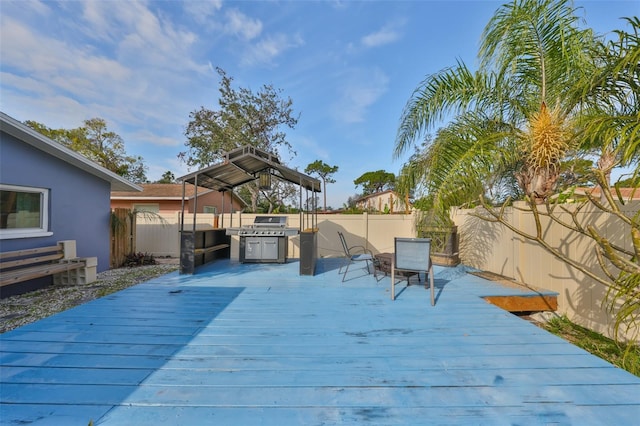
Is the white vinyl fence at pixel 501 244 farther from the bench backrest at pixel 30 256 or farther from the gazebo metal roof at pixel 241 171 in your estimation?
the bench backrest at pixel 30 256

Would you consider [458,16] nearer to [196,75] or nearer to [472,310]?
[472,310]

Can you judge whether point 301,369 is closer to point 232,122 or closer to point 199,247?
point 199,247

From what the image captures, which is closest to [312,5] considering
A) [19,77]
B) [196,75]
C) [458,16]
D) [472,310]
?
[458,16]

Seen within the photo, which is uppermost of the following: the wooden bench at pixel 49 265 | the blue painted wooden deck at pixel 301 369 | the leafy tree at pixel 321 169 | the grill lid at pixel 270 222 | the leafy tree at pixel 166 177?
the leafy tree at pixel 321 169

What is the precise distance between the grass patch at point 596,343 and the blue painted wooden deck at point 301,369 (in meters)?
1.13

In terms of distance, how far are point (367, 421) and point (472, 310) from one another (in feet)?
8.45

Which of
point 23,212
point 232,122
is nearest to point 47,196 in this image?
point 23,212

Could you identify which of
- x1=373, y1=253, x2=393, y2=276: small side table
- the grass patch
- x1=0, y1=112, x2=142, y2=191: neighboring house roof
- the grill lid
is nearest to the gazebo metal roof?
the grill lid

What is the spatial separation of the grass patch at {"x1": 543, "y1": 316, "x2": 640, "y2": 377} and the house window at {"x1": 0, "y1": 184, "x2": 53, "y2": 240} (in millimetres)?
9211

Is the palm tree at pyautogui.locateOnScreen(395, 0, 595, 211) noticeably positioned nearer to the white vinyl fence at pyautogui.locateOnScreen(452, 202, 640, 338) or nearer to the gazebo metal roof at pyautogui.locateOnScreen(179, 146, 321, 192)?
the white vinyl fence at pyautogui.locateOnScreen(452, 202, 640, 338)

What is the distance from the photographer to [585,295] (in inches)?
147

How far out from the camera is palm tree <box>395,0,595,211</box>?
9.40 ft

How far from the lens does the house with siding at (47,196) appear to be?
15.2 feet

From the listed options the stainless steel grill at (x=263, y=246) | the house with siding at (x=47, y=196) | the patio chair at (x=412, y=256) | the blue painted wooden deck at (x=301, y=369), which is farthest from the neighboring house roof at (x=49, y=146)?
the patio chair at (x=412, y=256)
